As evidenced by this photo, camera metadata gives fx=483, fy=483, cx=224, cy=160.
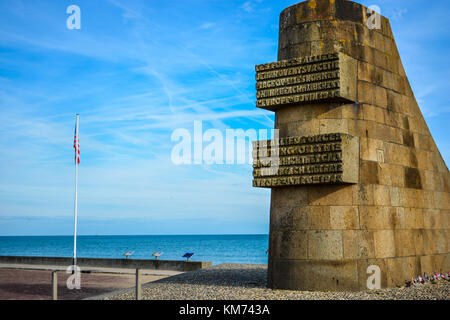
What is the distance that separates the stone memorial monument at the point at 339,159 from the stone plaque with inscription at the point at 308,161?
0.03 meters

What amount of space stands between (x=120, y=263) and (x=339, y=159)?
19158 mm

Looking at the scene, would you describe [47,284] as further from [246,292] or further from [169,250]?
[169,250]

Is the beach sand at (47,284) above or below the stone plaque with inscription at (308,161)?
below

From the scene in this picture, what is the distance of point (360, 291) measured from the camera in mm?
12469

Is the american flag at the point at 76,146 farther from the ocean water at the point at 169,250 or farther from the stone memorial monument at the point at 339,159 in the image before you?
the ocean water at the point at 169,250

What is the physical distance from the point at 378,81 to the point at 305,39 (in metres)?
2.50

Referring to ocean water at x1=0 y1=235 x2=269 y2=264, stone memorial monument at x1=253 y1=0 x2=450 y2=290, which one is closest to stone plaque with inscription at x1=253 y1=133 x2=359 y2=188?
stone memorial monument at x1=253 y1=0 x2=450 y2=290

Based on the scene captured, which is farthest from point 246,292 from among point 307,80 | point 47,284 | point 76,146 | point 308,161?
point 76,146

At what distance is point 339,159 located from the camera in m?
12.4

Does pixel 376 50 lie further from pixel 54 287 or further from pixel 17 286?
pixel 17 286

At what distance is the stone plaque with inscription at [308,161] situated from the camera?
12508 mm

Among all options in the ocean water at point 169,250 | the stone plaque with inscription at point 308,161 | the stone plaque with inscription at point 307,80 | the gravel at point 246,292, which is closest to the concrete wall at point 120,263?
the gravel at point 246,292
